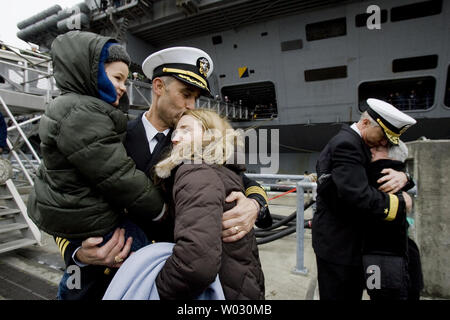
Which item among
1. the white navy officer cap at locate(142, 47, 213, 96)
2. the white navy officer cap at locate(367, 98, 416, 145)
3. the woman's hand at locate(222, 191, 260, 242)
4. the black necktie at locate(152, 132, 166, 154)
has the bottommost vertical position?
the woman's hand at locate(222, 191, 260, 242)

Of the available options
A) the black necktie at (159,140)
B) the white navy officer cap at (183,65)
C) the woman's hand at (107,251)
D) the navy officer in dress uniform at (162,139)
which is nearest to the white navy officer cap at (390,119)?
the navy officer in dress uniform at (162,139)

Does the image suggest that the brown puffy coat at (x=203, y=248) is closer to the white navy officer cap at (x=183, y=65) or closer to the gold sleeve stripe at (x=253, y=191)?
the gold sleeve stripe at (x=253, y=191)

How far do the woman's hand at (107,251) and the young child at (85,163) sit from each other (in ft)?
0.08

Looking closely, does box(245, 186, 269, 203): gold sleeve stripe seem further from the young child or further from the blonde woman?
the young child

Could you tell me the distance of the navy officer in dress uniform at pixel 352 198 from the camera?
154 centimetres

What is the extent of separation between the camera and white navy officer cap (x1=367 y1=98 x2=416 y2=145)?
61.2 inches

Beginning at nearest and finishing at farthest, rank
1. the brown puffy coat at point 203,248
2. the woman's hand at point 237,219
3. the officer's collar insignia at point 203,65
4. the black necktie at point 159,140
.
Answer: the brown puffy coat at point 203,248 < the woman's hand at point 237,219 < the black necktie at point 159,140 < the officer's collar insignia at point 203,65

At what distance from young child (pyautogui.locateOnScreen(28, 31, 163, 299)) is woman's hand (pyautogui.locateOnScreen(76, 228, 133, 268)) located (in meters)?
0.03

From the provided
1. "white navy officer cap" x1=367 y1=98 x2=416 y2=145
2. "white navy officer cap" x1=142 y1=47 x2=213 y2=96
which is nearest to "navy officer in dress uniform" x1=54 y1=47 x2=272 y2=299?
"white navy officer cap" x1=142 y1=47 x2=213 y2=96

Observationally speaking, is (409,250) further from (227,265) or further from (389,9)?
(389,9)

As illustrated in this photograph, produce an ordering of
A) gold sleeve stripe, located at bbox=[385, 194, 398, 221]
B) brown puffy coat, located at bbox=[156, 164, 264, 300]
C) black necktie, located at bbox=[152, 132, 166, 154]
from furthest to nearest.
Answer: gold sleeve stripe, located at bbox=[385, 194, 398, 221], black necktie, located at bbox=[152, 132, 166, 154], brown puffy coat, located at bbox=[156, 164, 264, 300]

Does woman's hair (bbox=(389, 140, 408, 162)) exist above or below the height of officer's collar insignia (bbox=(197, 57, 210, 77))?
below

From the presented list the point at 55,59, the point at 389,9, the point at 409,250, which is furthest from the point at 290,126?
the point at 55,59

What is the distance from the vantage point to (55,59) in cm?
117
